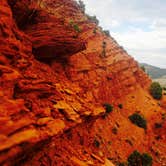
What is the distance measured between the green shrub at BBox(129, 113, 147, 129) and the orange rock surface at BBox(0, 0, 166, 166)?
1379 mm

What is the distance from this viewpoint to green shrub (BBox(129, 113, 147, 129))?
48.0 metres

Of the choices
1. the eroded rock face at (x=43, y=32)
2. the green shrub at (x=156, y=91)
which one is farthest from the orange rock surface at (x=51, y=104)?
the green shrub at (x=156, y=91)

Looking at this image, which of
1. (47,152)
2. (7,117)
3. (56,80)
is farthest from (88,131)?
(7,117)

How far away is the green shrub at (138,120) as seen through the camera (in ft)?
157

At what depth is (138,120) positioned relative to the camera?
4819 cm

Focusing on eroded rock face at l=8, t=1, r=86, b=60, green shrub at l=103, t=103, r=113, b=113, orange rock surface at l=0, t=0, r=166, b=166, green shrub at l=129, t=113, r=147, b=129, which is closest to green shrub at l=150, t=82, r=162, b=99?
green shrub at l=129, t=113, r=147, b=129

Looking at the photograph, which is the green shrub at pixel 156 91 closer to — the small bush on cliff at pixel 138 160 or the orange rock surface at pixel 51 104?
the orange rock surface at pixel 51 104

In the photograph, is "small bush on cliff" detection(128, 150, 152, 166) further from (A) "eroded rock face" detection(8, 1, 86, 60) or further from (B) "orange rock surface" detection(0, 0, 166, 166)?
(A) "eroded rock face" detection(8, 1, 86, 60)

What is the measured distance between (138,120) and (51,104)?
34.4 m

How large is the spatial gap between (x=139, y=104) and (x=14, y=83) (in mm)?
44061

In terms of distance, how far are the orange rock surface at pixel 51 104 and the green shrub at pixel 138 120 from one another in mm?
1379

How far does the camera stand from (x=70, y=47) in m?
25.8

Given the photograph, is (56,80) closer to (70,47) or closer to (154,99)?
(70,47)

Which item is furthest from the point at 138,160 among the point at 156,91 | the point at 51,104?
the point at 156,91
